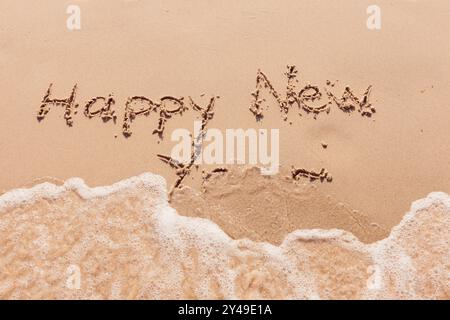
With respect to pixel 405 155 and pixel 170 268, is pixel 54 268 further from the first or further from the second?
pixel 405 155

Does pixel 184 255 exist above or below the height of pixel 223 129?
below

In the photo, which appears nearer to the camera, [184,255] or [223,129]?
[184,255]

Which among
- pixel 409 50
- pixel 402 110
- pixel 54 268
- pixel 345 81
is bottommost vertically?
pixel 54 268

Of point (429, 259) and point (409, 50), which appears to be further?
point (409, 50)

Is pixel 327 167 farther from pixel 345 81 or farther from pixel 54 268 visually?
pixel 54 268

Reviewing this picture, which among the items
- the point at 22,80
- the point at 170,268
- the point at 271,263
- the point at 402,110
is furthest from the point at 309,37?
the point at 22,80

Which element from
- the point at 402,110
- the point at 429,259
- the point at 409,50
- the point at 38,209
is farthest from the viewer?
the point at 409,50

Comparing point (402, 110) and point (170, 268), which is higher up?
point (402, 110)

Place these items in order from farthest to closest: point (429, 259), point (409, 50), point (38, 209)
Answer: point (409, 50) < point (38, 209) < point (429, 259)
